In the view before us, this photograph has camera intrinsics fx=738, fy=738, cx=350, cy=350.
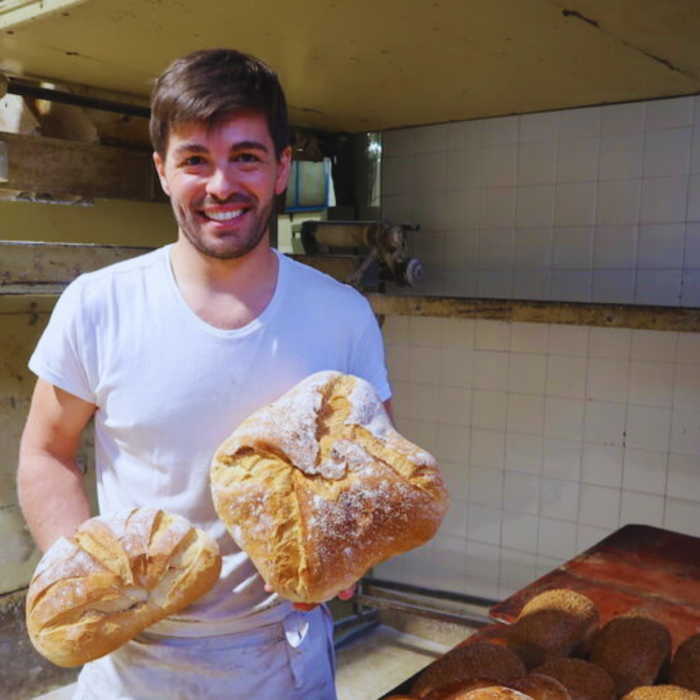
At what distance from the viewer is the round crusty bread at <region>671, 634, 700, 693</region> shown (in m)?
1.28

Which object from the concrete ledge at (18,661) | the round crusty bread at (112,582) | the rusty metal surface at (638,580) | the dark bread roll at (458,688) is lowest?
the concrete ledge at (18,661)

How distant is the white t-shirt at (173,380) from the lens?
3.89ft

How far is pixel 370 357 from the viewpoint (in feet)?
4.50

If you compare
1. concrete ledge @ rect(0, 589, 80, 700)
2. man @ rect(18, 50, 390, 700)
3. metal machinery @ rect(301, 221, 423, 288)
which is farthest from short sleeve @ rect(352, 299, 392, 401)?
concrete ledge @ rect(0, 589, 80, 700)

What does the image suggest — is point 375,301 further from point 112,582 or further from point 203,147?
point 112,582

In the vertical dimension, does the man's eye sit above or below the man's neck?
above

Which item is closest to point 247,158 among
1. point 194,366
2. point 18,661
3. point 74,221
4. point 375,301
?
point 194,366

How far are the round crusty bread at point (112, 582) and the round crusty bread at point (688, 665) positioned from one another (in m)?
0.84

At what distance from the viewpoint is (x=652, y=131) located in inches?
98.7

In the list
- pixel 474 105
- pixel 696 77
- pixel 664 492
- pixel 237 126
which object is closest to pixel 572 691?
pixel 237 126

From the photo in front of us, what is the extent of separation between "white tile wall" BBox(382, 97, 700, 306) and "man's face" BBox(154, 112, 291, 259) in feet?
5.76

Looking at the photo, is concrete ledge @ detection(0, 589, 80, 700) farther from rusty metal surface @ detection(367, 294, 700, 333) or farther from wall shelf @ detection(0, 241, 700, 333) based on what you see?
rusty metal surface @ detection(367, 294, 700, 333)

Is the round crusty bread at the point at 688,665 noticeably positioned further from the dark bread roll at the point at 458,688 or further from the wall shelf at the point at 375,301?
the wall shelf at the point at 375,301

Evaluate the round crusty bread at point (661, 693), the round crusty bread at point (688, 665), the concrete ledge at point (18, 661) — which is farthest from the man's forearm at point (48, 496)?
the concrete ledge at point (18, 661)
